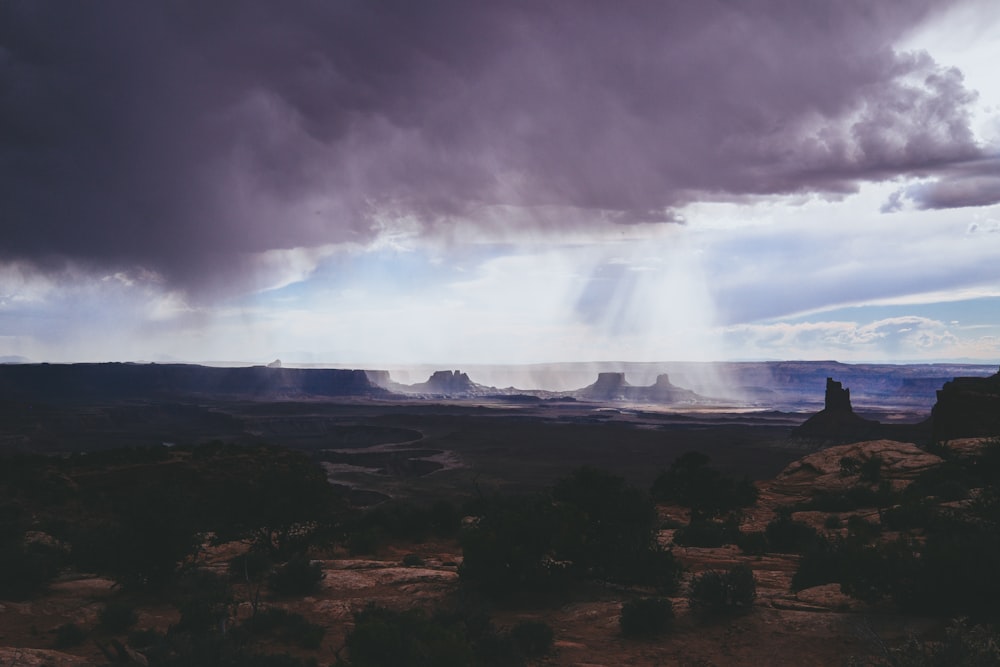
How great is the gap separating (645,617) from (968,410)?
54387 millimetres

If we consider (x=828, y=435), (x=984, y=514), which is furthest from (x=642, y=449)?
(x=984, y=514)

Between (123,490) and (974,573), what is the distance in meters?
44.6

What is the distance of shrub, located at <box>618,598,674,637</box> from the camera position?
1120cm

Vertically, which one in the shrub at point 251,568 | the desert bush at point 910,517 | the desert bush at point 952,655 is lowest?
the shrub at point 251,568

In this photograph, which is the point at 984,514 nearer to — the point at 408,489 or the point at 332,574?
the point at 332,574

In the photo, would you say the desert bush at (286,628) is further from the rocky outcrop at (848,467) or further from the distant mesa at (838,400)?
the distant mesa at (838,400)

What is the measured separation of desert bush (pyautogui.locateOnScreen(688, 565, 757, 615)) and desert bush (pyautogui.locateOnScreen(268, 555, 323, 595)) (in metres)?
9.57

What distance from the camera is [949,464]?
2625cm

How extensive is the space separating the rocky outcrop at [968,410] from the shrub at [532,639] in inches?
1915

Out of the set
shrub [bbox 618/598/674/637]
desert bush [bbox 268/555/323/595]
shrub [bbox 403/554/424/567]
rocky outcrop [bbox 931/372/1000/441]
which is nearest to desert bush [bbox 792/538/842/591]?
shrub [bbox 618/598/674/637]

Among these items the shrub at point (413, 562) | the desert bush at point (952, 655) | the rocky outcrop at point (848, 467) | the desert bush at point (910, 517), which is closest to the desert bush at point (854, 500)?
the rocky outcrop at point (848, 467)

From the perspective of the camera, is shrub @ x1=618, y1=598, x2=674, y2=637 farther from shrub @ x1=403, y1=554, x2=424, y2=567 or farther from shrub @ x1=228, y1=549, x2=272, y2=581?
shrub @ x1=228, y1=549, x2=272, y2=581

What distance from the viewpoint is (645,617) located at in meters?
11.3

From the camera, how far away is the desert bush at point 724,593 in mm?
11672
